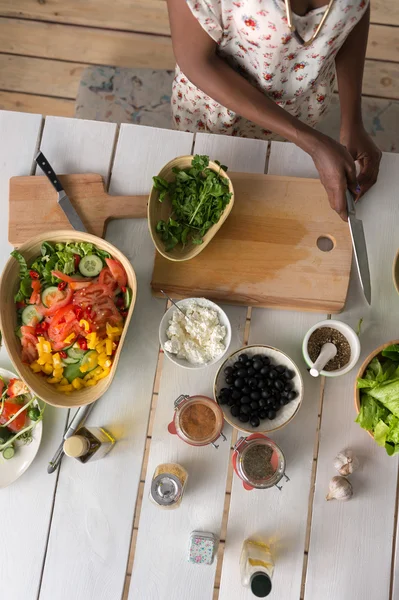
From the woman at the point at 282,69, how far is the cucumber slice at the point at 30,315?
2.42 ft

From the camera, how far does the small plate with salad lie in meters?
1.40

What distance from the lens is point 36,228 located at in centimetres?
150

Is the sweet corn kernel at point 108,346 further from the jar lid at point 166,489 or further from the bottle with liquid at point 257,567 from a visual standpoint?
the bottle with liquid at point 257,567

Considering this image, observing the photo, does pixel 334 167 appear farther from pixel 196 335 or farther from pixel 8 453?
pixel 8 453

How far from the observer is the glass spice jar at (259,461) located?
1354mm

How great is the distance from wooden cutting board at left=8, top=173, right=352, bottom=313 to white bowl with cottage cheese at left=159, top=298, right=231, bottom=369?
83 millimetres

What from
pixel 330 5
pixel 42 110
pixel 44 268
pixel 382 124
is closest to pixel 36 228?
pixel 44 268

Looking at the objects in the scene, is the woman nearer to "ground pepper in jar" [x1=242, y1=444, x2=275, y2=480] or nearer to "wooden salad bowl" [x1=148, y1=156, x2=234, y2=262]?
"wooden salad bowl" [x1=148, y1=156, x2=234, y2=262]

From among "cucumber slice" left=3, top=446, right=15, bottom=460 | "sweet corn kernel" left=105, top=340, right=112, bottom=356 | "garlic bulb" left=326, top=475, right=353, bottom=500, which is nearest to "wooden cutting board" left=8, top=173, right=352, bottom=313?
Result: "sweet corn kernel" left=105, top=340, right=112, bottom=356

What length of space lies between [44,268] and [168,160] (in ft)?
1.59

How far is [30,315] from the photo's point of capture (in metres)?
1.39

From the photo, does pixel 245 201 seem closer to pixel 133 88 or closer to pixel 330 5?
pixel 330 5

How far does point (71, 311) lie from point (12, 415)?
1.05 ft

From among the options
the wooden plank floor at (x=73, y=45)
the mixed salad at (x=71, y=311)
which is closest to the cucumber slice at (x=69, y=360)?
the mixed salad at (x=71, y=311)
